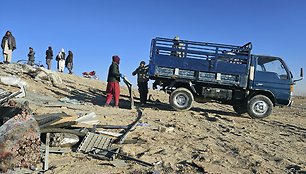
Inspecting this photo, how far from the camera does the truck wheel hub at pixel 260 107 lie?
11.4 metres

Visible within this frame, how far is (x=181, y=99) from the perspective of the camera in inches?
455

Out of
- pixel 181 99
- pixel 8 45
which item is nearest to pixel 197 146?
pixel 181 99

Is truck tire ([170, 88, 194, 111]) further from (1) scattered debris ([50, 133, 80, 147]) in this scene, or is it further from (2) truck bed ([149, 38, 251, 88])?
(1) scattered debris ([50, 133, 80, 147])

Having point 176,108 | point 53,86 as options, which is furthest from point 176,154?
point 53,86

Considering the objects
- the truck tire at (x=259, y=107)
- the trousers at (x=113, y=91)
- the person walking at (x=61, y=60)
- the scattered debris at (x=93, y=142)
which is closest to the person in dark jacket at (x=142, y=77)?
the trousers at (x=113, y=91)

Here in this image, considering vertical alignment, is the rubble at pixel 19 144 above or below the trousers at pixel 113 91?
below

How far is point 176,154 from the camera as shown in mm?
5820

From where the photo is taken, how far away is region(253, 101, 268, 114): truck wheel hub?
449 inches

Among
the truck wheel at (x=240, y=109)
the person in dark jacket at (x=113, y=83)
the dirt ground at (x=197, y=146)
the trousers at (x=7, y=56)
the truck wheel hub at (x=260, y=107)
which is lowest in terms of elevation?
the dirt ground at (x=197, y=146)

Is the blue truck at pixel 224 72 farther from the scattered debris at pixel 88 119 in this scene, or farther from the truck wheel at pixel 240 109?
the scattered debris at pixel 88 119

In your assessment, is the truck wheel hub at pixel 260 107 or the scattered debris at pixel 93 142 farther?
the truck wheel hub at pixel 260 107

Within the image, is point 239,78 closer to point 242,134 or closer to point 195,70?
point 195,70

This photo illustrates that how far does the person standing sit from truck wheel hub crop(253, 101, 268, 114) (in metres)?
10.8

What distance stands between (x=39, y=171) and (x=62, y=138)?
1.13m
